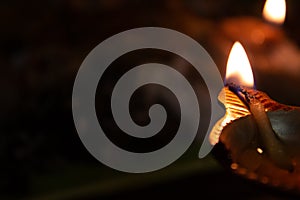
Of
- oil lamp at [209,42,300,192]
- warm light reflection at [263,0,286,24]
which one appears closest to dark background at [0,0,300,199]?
warm light reflection at [263,0,286,24]

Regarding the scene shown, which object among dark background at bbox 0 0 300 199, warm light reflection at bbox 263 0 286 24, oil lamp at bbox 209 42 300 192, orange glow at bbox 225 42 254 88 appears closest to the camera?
oil lamp at bbox 209 42 300 192

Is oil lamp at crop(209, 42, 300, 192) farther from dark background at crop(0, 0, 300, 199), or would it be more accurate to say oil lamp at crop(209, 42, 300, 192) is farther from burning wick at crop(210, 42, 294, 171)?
dark background at crop(0, 0, 300, 199)

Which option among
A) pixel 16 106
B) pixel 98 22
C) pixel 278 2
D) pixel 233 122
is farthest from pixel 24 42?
pixel 233 122

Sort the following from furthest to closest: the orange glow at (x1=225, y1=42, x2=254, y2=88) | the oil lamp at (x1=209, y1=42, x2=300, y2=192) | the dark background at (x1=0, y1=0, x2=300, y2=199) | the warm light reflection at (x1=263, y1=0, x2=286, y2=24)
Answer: the dark background at (x1=0, y1=0, x2=300, y2=199)
the warm light reflection at (x1=263, y1=0, x2=286, y2=24)
the orange glow at (x1=225, y1=42, x2=254, y2=88)
the oil lamp at (x1=209, y1=42, x2=300, y2=192)

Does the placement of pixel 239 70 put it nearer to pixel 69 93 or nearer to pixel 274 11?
pixel 274 11

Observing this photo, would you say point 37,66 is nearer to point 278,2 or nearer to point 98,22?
point 98,22

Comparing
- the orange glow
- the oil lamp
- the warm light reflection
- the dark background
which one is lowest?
the oil lamp

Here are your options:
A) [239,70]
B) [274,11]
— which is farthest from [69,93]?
[239,70]
